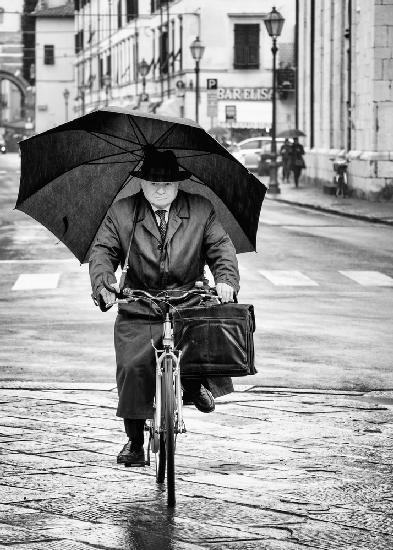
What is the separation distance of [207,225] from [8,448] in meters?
1.75

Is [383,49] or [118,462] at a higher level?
[383,49]

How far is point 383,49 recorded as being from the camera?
3853 cm

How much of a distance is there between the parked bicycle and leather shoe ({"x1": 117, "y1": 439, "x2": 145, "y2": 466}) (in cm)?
3425

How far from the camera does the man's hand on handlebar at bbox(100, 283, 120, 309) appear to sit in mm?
6908

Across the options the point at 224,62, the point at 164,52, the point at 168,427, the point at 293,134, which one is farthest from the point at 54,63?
the point at 168,427

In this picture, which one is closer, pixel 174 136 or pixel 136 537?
pixel 136 537

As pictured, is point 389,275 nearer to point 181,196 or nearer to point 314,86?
point 181,196

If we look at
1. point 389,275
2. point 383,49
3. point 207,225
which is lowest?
point 389,275

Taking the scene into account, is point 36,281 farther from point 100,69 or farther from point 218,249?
point 100,69

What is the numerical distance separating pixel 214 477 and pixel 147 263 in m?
1.12

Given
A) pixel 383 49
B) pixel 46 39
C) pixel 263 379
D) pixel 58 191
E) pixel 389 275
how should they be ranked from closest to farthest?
pixel 58 191, pixel 263 379, pixel 389 275, pixel 383 49, pixel 46 39

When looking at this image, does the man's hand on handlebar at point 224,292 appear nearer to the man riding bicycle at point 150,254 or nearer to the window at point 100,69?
the man riding bicycle at point 150,254

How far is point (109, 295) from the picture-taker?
6.97m

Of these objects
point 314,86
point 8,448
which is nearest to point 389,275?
point 8,448
